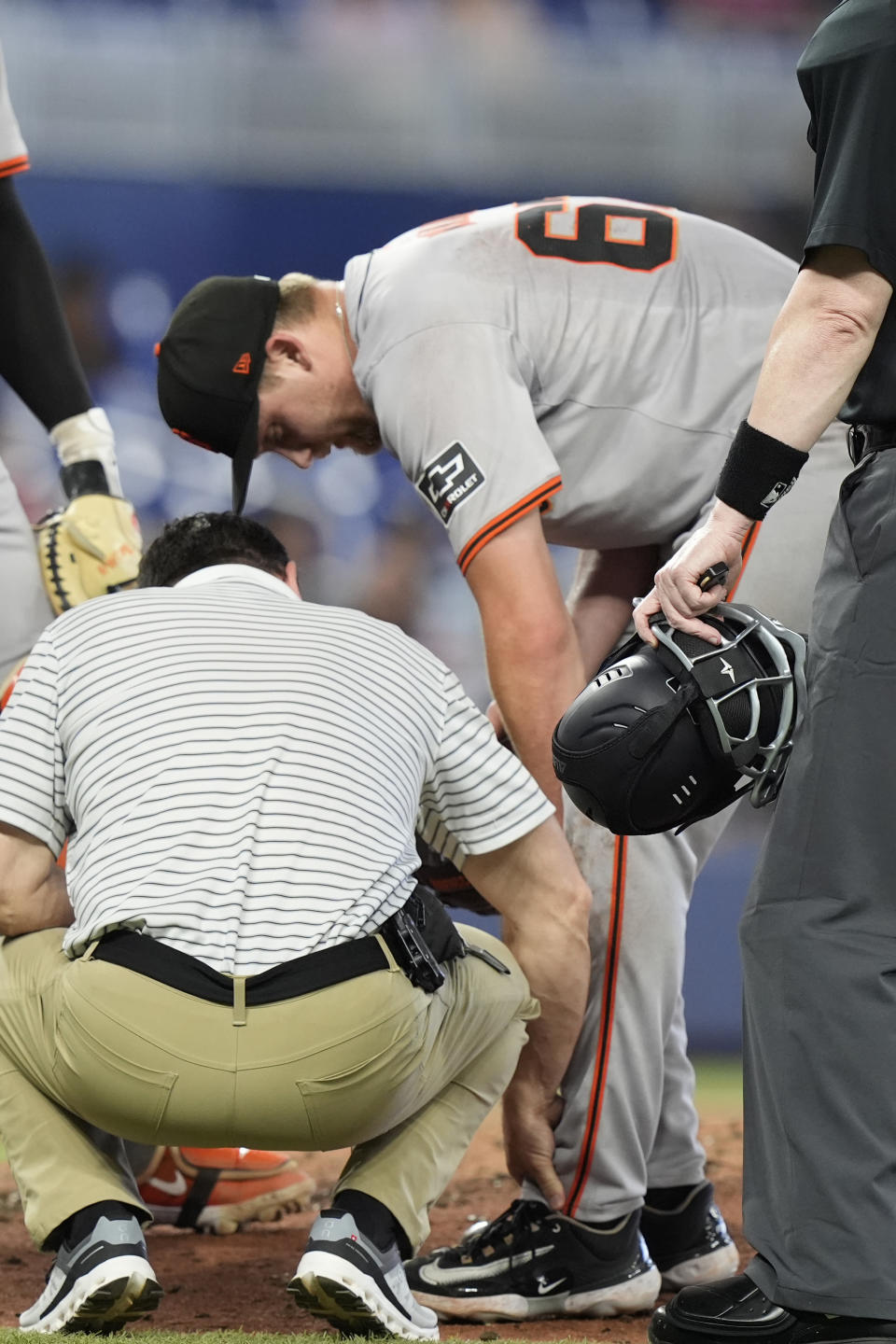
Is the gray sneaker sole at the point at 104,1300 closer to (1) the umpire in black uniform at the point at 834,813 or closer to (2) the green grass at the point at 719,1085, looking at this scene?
(1) the umpire in black uniform at the point at 834,813

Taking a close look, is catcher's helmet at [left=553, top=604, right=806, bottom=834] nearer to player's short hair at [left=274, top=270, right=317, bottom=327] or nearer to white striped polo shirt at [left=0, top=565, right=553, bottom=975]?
white striped polo shirt at [left=0, top=565, right=553, bottom=975]

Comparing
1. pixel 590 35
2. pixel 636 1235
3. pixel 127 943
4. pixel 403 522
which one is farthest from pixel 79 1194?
pixel 590 35

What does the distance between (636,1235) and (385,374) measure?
1.47 m

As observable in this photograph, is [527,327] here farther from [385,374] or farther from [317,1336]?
Answer: [317,1336]

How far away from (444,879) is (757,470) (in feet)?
3.93

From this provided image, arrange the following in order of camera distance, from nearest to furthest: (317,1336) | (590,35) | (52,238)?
(317,1336), (52,238), (590,35)

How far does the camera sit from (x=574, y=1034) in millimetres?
2492

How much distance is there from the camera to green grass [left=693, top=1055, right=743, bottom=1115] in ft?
14.0

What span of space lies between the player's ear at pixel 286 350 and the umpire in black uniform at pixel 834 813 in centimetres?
120

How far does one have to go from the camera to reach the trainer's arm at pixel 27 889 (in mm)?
2156

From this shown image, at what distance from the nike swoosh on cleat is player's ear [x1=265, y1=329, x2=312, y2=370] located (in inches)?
60.5

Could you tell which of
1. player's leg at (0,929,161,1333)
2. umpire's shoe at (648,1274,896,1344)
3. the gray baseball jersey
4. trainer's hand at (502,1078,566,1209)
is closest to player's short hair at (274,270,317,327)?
the gray baseball jersey

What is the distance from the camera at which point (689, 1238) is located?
2.65 m

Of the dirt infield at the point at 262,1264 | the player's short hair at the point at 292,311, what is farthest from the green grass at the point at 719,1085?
the player's short hair at the point at 292,311
